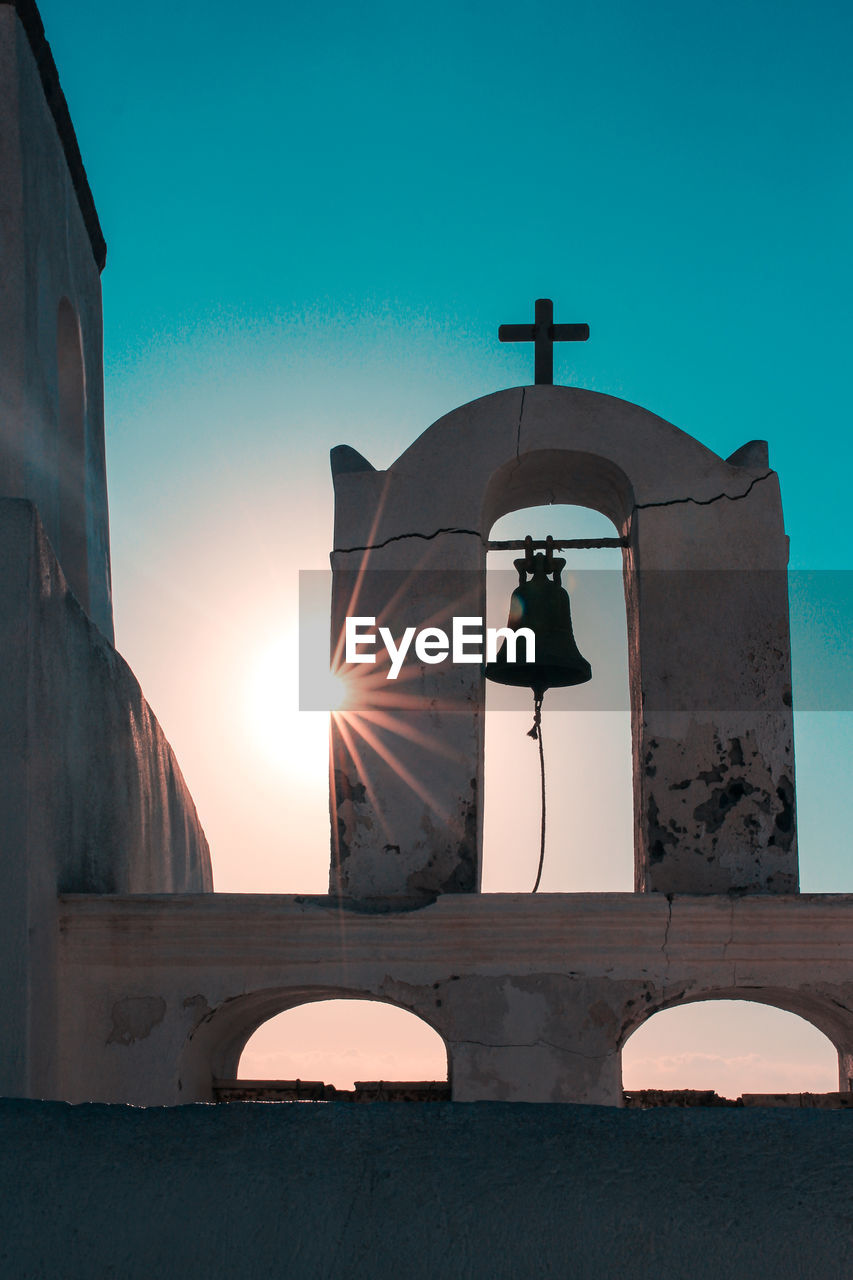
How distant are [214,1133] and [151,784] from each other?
422 cm

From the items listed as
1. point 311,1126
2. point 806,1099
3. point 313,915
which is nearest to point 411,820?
point 313,915

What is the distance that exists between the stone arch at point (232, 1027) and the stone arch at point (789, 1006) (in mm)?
656

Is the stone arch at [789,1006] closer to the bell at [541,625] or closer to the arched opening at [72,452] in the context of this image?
the bell at [541,625]

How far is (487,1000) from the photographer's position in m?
4.30

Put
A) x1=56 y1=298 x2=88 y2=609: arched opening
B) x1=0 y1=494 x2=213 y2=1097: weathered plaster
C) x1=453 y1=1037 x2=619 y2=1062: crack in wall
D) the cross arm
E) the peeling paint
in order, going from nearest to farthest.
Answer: x1=0 y1=494 x2=213 y2=1097: weathered plaster, x1=453 y1=1037 x2=619 y2=1062: crack in wall, the peeling paint, the cross arm, x1=56 y1=298 x2=88 y2=609: arched opening

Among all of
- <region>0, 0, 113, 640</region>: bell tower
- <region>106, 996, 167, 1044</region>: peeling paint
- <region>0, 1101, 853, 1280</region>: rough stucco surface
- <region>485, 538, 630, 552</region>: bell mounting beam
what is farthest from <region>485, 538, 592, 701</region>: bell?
<region>0, 1101, 853, 1280</region>: rough stucco surface

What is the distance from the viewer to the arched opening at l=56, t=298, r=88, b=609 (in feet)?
20.0

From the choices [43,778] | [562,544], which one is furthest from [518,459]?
[43,778]

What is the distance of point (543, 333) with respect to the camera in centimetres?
501

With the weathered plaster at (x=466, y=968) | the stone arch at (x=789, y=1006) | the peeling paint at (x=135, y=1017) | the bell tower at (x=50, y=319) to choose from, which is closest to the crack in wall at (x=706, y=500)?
the weathered plaster at (x=466, y=968)

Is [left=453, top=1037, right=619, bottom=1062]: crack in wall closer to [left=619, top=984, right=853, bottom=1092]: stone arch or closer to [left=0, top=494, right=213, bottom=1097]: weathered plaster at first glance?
[left=619, top=984, right=853, bottom=1092]: stone arch

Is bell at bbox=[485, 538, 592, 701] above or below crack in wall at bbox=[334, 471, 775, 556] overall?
below

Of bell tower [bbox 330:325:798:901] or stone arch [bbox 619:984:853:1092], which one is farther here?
bell tower [bbox 330:325:798:901]

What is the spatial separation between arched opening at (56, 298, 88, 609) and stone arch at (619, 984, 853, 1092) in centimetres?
324
